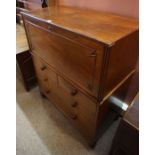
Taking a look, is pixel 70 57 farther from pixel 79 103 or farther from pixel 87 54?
pixel 79 103

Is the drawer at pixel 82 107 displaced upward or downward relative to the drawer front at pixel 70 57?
downward

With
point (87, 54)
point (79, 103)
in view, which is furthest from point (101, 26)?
point (79, 103)

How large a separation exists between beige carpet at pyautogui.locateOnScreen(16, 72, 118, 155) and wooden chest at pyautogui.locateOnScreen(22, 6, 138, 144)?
0.67 ft

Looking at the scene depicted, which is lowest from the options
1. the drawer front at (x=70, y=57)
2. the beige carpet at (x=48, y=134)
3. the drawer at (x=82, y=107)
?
the beige carpet at (x=48, y=134)

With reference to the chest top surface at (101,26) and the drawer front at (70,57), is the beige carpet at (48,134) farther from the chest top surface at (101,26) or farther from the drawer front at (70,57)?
the chest top surface at (101,26)

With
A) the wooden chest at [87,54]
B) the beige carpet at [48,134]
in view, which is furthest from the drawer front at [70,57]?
the beige carpet at [48,134]

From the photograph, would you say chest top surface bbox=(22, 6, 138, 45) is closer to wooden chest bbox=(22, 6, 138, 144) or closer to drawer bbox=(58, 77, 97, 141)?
wooden chest bbox=(22, 6, 138, 144)

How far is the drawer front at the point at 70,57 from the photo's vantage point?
72 cm

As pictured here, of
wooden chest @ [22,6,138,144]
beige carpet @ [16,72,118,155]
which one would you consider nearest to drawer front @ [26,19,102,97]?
wooden chest @ [22,6,138,144]

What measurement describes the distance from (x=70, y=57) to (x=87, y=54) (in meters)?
0.18

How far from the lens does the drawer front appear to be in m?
0.72

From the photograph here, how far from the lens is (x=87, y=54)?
71 centimetres
